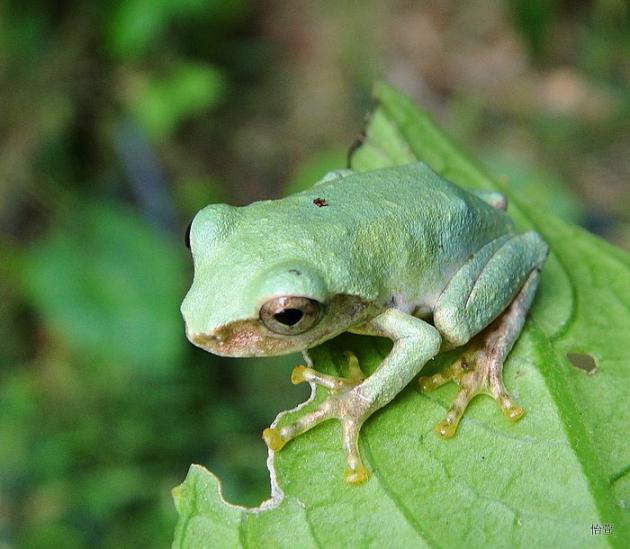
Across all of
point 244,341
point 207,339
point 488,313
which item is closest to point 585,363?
point 488,313

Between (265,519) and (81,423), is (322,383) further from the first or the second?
(81,423)

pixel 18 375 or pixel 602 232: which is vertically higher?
pixel 602 232

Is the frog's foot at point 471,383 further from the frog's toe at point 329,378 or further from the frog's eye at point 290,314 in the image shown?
the frog's eye at point 290,314

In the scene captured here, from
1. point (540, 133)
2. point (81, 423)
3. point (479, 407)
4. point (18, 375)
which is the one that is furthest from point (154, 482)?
point (540, 133)

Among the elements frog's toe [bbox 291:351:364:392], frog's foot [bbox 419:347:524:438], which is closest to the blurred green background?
frog's toe [bbox 291:351:364:392]

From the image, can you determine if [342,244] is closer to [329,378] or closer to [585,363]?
[329,378]
